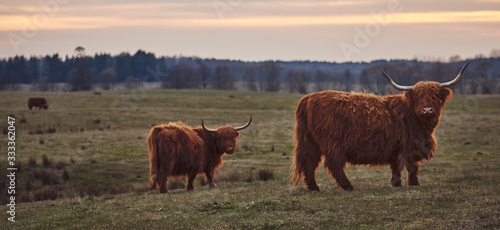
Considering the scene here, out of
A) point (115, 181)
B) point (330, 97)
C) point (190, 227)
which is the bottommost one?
point (115, 181)

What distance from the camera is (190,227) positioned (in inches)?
310

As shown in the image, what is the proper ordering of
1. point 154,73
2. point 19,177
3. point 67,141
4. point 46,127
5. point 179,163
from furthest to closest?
point 154,73
point 46,127
point 67,141
point 19,177
point 179,163

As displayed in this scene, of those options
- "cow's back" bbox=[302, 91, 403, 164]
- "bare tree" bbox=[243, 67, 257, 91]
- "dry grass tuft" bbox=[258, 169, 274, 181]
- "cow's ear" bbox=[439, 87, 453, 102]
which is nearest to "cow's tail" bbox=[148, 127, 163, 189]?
"dry grass tuft" bbox=[258, 169, 274, 181]

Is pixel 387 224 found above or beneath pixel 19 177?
above

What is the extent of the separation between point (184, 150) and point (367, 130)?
623 centimetres

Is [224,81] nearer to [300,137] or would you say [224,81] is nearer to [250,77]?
[250,77]

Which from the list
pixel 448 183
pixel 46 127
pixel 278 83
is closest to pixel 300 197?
pixel 448 183

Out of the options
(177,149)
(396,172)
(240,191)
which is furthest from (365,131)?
(177,149)

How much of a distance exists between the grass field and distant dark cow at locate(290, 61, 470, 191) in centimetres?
54

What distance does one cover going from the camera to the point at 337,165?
10.0 metres

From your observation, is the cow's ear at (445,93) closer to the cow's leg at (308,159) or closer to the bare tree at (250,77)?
the cow's leg at (308,159)

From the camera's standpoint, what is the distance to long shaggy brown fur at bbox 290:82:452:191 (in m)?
10.0

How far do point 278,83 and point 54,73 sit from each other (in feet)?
234

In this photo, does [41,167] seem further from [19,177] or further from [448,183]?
[448,183]
